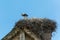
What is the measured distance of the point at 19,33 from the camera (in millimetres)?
16766

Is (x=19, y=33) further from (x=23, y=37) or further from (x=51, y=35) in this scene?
(x=51, y=35)

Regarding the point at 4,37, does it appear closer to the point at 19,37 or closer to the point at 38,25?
the point at 19,37

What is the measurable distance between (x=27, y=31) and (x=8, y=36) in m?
1.04

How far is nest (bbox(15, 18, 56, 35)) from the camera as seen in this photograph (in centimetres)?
1650

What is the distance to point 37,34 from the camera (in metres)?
16.3

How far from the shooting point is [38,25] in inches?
656

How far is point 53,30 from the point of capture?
55.1ft

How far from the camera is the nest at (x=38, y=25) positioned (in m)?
16.5

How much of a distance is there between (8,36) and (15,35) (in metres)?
0.36

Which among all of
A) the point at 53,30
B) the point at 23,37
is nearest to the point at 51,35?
the point at 53,30

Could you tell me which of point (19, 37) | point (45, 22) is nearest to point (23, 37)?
point (19, 37)

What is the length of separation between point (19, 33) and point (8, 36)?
0.58 m

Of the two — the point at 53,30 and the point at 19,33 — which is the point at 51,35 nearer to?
the point at 53,30

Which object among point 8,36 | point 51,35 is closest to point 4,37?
point 8,36
